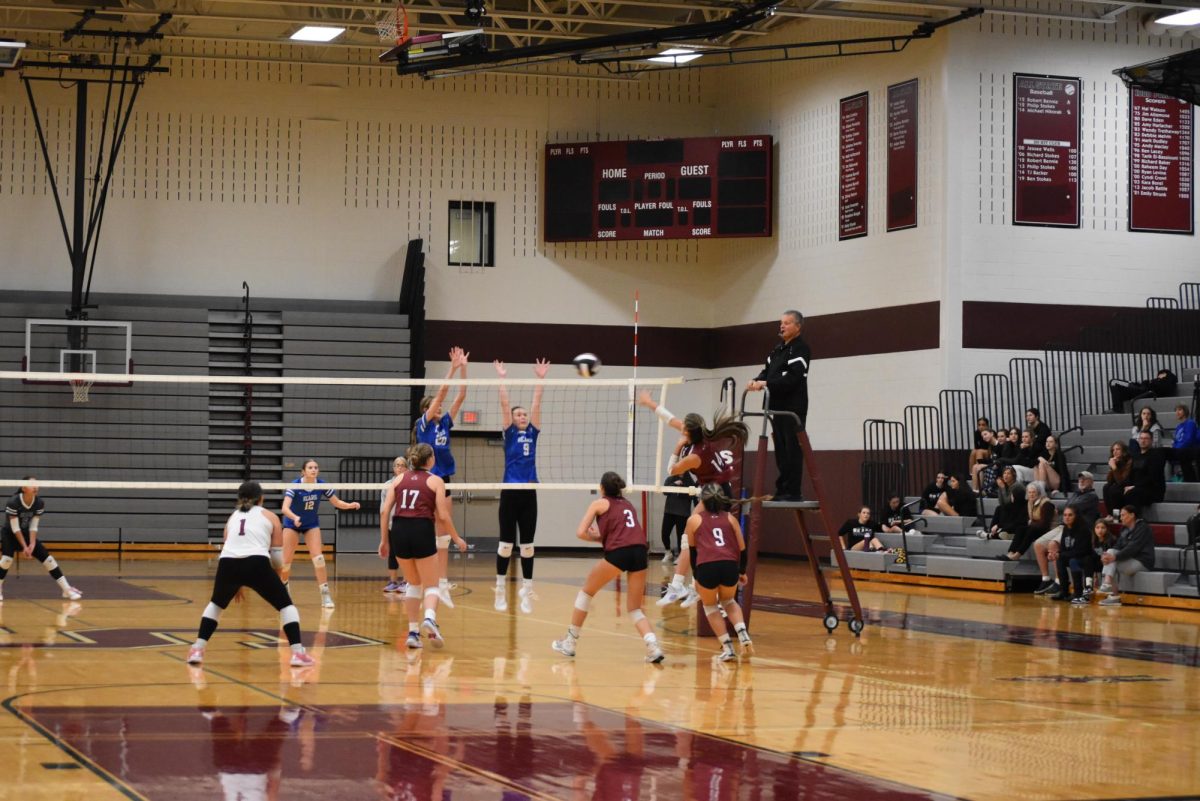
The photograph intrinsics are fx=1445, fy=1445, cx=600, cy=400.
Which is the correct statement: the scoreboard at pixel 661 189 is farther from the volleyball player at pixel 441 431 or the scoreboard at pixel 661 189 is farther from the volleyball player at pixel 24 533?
the volleyball player at pixel 24 533

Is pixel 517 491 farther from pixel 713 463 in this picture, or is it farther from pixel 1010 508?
pixel 1010 508

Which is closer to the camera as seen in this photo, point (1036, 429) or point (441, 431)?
point (441, 431)

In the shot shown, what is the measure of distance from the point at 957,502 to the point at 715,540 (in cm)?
1153

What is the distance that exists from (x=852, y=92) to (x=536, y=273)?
7311 mm

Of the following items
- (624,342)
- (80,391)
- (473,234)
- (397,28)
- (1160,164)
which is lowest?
(80,391)

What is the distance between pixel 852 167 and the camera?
2536 cm

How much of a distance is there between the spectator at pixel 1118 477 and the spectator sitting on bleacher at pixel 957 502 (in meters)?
3.05

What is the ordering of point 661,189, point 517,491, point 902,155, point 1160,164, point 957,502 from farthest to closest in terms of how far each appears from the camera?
point 661,189 < point 902,155 < point 1160,164 < point 957,502 < point 517,491

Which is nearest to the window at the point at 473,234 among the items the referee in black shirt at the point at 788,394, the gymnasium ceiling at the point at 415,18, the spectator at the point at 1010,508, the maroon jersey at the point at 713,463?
the gymnasium ceiling at the point at 415,18

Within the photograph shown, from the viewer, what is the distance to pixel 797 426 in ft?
43.6

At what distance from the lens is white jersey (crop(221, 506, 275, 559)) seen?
10.8m

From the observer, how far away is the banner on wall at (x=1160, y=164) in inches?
942

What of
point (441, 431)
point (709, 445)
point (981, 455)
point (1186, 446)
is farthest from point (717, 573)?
point (981, 455)

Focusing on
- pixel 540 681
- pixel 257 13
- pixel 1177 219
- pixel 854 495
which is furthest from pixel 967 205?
pixel 540 681
